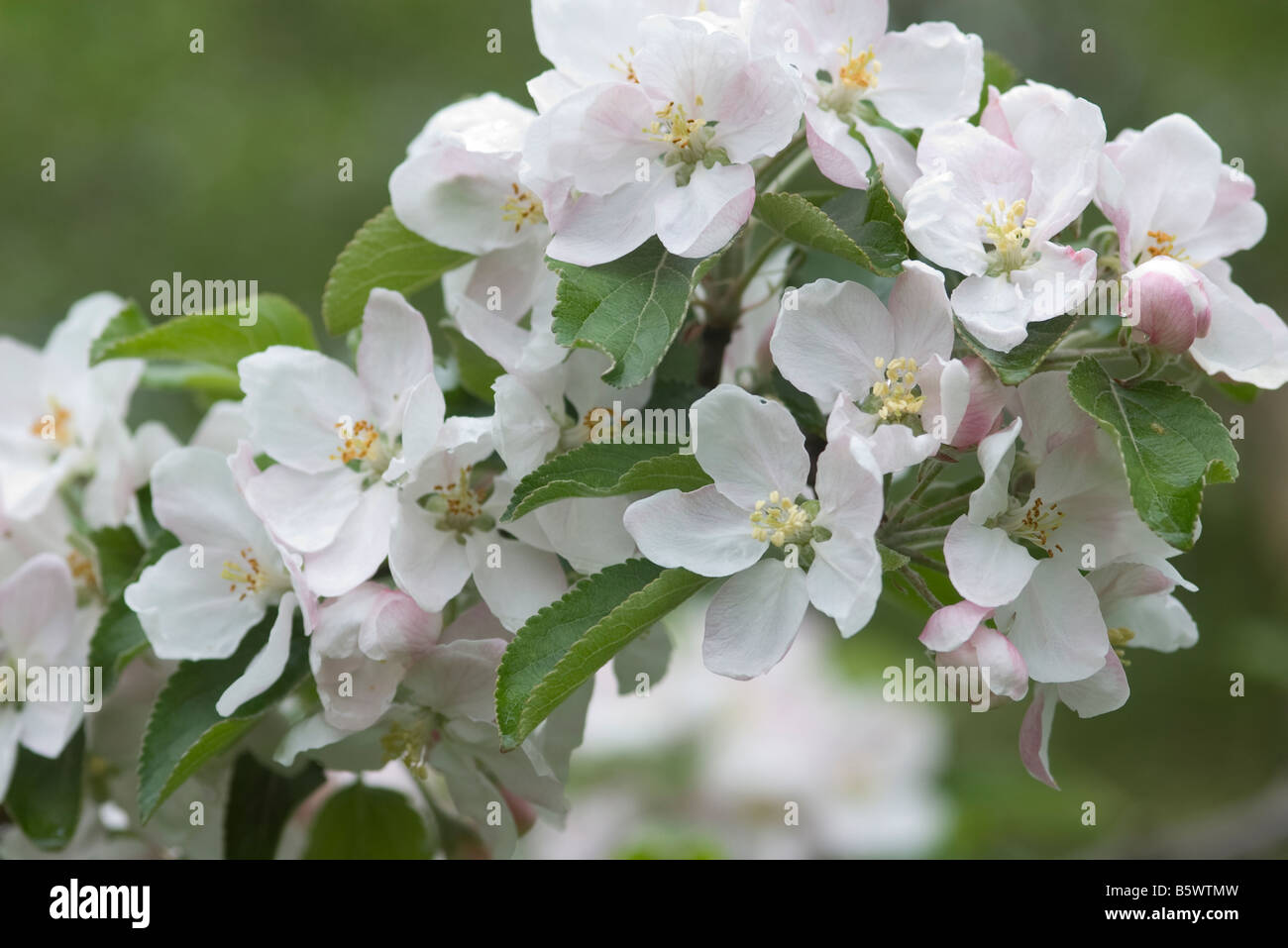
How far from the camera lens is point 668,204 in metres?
0.85

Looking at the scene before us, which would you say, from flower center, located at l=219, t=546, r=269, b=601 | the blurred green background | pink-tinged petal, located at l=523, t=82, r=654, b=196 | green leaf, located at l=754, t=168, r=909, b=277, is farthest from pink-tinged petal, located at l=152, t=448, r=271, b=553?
the blurred green background

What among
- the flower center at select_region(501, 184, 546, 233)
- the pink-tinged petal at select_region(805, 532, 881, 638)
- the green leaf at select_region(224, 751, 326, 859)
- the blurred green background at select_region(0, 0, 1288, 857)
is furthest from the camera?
the blurred green background at select_region(0, 0, 1288, 857)

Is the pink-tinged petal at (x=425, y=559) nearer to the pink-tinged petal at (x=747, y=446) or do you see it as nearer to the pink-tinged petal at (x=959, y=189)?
the pink-tinged petal at (x=747, y=446)

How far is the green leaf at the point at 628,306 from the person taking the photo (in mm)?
793

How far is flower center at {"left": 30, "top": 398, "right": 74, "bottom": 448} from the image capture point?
1229mm

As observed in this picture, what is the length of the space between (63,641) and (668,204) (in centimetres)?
67

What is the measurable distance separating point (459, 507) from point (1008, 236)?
43cm

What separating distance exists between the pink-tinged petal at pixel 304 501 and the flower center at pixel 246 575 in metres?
0.07

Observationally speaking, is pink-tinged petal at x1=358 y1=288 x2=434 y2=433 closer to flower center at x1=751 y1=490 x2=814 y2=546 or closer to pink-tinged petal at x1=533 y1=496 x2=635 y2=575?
pink-tinged petal at x1=533 y1=496 x2=635 y2=575

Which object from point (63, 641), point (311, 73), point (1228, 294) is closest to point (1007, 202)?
point (1228, 294)

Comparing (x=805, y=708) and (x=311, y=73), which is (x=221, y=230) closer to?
(x=311, y=73)

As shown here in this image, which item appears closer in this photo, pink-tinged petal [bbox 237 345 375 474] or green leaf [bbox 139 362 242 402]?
pink-tinged petal [bbox 237 345 375 474]

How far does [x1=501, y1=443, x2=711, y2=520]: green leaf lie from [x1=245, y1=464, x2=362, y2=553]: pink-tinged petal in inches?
6.3

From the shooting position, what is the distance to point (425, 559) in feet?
2.95
